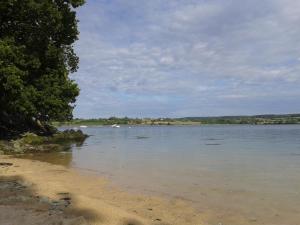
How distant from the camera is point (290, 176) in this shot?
20.7 metres

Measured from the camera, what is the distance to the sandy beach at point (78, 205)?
992 centimetres

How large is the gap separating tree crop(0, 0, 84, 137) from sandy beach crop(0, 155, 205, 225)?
41.3 feet

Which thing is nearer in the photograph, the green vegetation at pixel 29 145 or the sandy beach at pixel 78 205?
the sandy beach at pixel 78 205

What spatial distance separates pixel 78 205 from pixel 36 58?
22834 millimetres

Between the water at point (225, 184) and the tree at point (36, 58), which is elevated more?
the tree at point (36, 58)

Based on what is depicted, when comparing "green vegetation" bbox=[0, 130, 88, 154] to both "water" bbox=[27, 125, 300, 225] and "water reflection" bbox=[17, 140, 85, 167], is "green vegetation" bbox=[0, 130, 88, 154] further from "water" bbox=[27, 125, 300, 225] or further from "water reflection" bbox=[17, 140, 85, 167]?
"water" bbox=[27, 125, 300, 225]

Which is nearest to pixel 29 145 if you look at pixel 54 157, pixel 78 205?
pixel 54 157

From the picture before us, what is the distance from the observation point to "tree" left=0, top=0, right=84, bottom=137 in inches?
1197

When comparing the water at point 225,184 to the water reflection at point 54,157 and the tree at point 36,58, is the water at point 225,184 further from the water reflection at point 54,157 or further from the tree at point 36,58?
the tree at point 36,58

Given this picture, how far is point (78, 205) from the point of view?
11.9 m

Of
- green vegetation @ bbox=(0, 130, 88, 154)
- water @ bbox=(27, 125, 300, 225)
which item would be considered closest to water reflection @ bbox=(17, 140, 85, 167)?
water @ bbox=(27, 125, 300, 225)

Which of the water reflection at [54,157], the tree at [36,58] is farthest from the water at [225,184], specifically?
the tree at [36,58]

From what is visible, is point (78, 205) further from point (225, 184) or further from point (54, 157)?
point (54, 157)

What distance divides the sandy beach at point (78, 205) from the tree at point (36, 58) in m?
12.6
